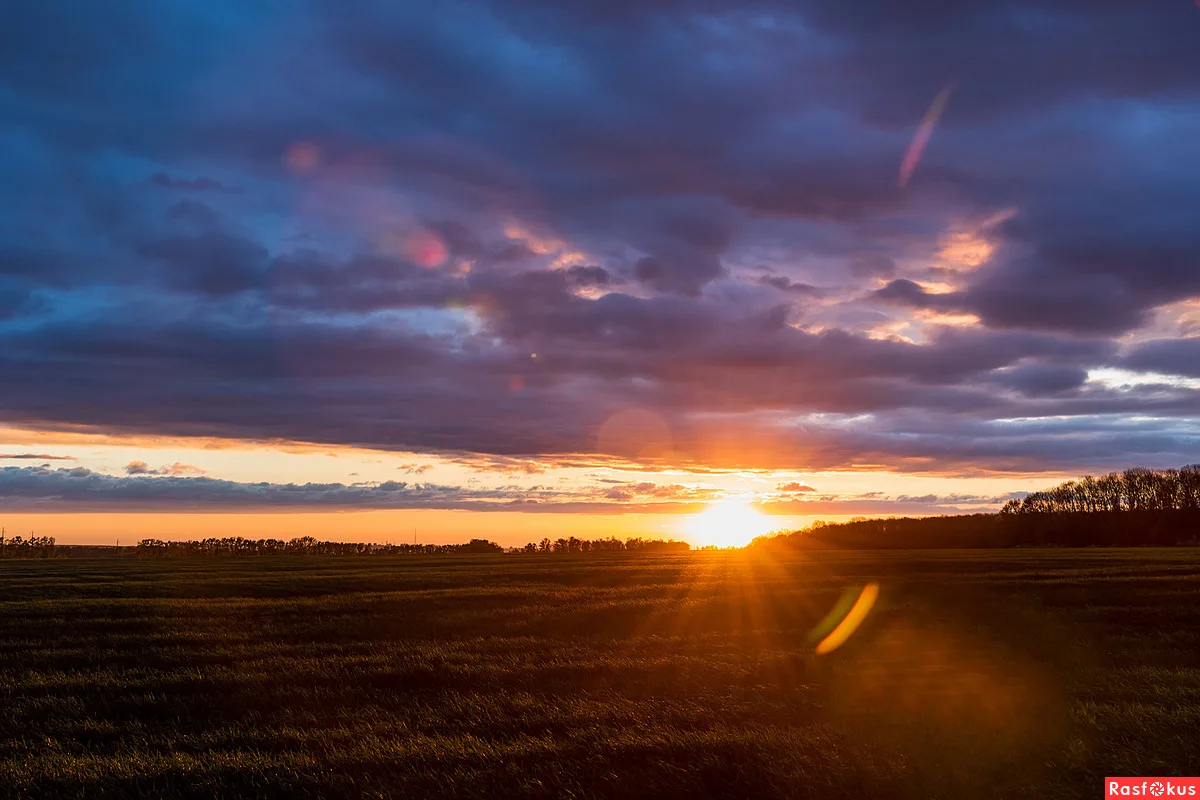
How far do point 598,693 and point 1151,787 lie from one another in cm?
1014

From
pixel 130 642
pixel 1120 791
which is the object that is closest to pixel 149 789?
pixel 1120 791

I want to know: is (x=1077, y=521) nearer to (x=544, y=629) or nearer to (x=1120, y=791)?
(x=544, y=629)

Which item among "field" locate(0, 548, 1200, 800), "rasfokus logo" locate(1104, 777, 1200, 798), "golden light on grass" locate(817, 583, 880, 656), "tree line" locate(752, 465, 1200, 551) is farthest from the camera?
"tree line" locate(752, 465, 1200, 551)

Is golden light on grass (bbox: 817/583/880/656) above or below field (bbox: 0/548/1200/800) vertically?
below

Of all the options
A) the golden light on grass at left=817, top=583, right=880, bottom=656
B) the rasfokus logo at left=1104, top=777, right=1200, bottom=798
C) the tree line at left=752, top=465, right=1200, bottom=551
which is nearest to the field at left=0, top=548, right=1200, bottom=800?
the rasfokus logo at left=1104, top=777, right=1200, bottom=798

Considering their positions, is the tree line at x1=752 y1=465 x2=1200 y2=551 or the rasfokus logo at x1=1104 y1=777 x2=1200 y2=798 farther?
the tree line at x1=752 y1=465 x2=1200 y2=551

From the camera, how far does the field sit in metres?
11.9

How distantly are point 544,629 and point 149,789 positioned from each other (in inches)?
677

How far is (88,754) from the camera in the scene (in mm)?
14094

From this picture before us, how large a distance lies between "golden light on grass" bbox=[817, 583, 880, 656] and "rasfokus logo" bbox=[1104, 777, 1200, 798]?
1174cm

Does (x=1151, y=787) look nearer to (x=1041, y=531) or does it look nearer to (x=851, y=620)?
(x=851, y=620)

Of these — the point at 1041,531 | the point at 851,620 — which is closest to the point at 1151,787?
the point at 851,620

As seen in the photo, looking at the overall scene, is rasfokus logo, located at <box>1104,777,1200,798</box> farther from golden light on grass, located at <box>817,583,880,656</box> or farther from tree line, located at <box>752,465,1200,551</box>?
tree line, located at <box>752,465,1200,551</box>

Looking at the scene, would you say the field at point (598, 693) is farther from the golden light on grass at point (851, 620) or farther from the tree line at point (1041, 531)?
the tree line at point (1041, 531)
